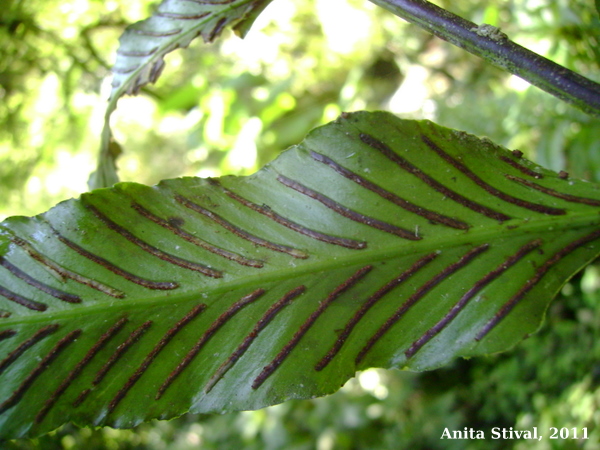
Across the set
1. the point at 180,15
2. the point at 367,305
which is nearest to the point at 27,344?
the point at 367,305

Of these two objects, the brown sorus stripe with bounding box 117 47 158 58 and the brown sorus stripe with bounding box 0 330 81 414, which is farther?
the brown sorus stripe with bounding box 117 47 158 58

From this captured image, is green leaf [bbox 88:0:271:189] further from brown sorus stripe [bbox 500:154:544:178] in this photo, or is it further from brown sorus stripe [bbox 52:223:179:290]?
brown sorus stripe [bbox 500:154:544:178]

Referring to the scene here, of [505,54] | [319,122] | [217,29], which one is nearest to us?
[505,54]

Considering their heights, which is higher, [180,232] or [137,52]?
[137,52]

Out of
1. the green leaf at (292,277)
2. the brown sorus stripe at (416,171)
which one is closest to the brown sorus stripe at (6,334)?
the green leaf at (292,277)

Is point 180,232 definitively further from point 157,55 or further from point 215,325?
point 157,55

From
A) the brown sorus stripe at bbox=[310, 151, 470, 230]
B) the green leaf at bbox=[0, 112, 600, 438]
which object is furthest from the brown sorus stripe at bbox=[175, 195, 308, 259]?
the brown sorus stripe at bbox=[310, 151, 470, 230]
